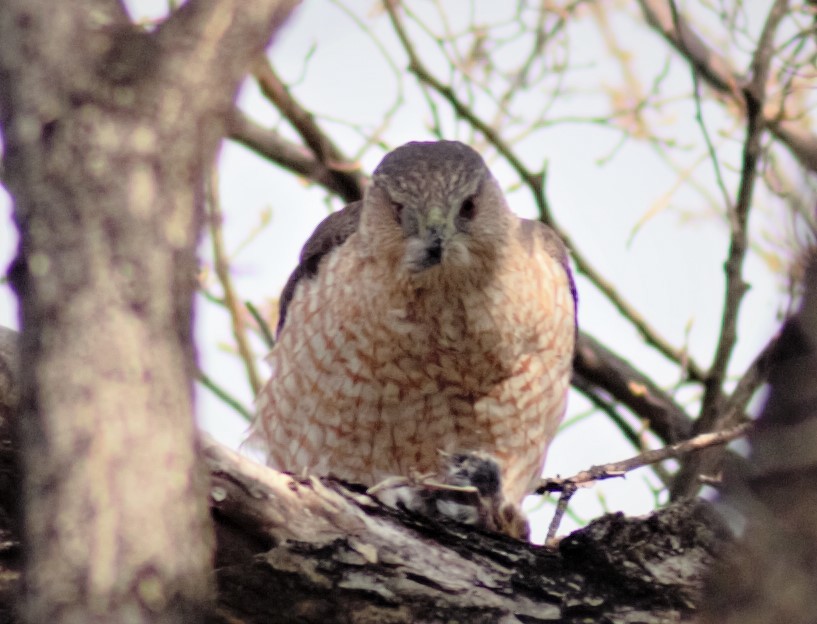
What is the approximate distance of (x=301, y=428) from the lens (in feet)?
15.4

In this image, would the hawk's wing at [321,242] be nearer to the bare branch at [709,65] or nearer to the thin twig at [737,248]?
the thin twig at [737,248]

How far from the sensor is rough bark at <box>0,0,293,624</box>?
1.52 meters

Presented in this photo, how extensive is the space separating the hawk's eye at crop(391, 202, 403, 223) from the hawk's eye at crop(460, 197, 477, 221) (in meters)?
0.22

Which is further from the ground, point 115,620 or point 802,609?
point 802,609

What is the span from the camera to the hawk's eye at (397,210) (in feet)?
15.0

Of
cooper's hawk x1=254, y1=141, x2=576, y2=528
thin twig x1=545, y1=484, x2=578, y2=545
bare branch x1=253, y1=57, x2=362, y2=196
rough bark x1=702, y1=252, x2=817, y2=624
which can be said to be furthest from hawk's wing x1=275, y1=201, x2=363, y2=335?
rough bark x1=702, y1=252, x2=817, y2=624

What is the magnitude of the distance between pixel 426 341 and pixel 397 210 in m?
0.49

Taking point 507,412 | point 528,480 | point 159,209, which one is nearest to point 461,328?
point 507,412

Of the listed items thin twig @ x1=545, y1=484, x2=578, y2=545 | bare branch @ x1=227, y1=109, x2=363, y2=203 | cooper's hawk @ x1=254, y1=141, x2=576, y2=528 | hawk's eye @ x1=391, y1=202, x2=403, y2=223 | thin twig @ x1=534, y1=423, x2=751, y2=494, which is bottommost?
thin twig @ x1=545, y1=484, x2=578, y2=545

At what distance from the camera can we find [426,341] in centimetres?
451

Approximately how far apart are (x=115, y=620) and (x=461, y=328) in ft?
10.2

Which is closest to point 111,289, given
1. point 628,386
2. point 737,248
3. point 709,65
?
point 737,248

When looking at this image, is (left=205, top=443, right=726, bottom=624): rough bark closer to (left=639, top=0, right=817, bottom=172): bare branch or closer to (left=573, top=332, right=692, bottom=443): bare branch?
(left=573, top=332, right=692, bottom=443): bare branch

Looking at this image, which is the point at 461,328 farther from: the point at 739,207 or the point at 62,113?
the point at 62,113
